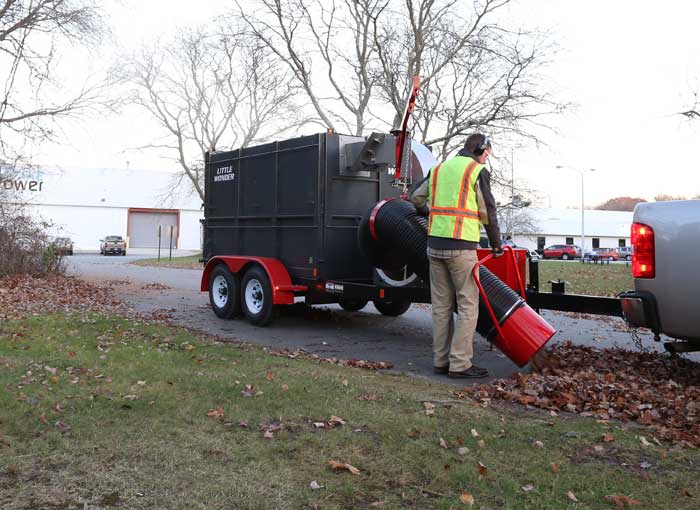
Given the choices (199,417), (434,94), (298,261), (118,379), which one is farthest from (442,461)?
(434,94)

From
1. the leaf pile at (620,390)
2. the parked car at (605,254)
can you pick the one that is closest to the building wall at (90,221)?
the parked car at (605,254)

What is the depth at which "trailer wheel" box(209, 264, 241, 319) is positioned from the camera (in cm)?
1045

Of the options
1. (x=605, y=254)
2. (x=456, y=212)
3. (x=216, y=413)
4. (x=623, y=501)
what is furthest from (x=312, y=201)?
(x=605, y=254)

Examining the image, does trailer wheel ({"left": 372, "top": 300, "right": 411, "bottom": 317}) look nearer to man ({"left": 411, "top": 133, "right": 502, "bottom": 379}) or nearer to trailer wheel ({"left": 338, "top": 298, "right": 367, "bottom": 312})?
trailer wheel ({"left": 338, "top": 298, "right": 367, "bottom": 312})

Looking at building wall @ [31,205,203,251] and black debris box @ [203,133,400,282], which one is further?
building wall @ [31,205,203,251]

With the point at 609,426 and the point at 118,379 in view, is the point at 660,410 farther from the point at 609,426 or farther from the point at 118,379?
the point at 118,379

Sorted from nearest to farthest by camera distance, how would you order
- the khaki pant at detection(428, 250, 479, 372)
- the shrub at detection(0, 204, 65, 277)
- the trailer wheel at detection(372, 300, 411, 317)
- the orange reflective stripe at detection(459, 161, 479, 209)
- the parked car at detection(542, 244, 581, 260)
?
the orange reflective stripe at detection(459, 161, 479, 209), the khaki pant at detection(428, 250, 479, 372), the trailer wheel at detection(372, 300, 411, 317), the shrub at detection(0, 204, 65, 277), the parked car at detection(542, 244, 581, 260)

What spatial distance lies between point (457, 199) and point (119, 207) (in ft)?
186

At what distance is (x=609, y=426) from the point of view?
15.0 ft

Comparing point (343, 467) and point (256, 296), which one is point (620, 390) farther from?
point (256, 296)

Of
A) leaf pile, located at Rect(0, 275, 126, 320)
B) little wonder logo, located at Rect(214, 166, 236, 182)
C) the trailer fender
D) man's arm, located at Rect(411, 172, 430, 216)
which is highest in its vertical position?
little wonder logo, located at Rect(214, 166, 236, 182)

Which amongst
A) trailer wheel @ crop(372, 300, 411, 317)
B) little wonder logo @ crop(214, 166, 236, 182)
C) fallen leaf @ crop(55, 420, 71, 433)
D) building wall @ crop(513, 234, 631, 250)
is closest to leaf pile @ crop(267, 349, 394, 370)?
fallen leaf @ crop(55, 420, 71, 433)

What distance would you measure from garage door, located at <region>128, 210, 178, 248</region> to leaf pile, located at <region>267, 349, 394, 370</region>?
54.1m

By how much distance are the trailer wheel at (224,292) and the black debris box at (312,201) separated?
1.71 feet
